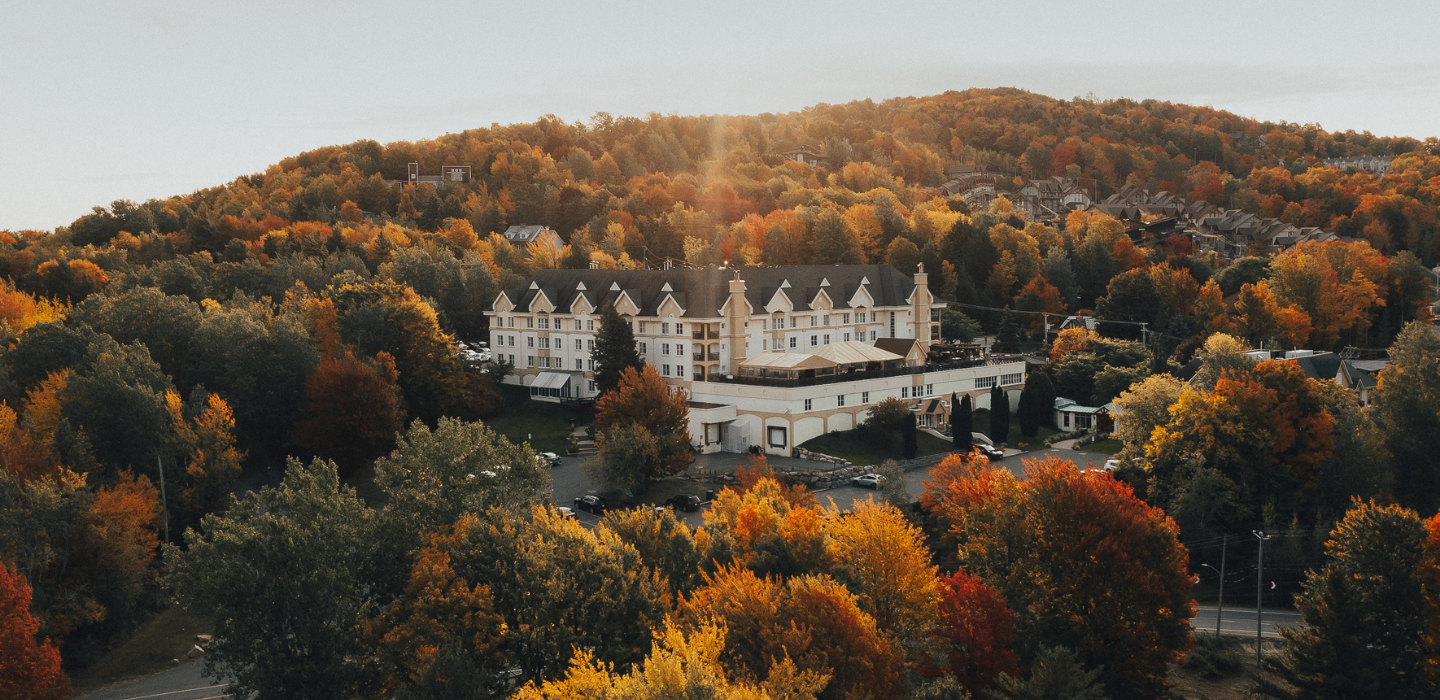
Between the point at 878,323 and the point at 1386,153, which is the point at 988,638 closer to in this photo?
the point at 878,323

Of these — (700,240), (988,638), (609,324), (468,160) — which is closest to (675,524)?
(988,638)

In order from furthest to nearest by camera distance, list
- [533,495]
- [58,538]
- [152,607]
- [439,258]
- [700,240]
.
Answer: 1. [700,240]
2. [439,258]
3. [152,607]
4. [58,538]
5. [533,495]

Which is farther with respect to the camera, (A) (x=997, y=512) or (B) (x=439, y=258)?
(B) (x=439, y=258)

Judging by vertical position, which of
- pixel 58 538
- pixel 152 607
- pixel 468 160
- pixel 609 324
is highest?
pixel 468 160

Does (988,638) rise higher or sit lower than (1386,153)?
lower

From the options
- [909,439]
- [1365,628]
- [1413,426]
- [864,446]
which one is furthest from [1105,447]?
[1365,628]

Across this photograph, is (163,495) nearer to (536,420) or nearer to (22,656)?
(22,656)

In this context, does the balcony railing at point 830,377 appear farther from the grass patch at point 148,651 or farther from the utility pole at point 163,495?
the grass patch at point 148,651

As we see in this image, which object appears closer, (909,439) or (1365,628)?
(1365,628)
